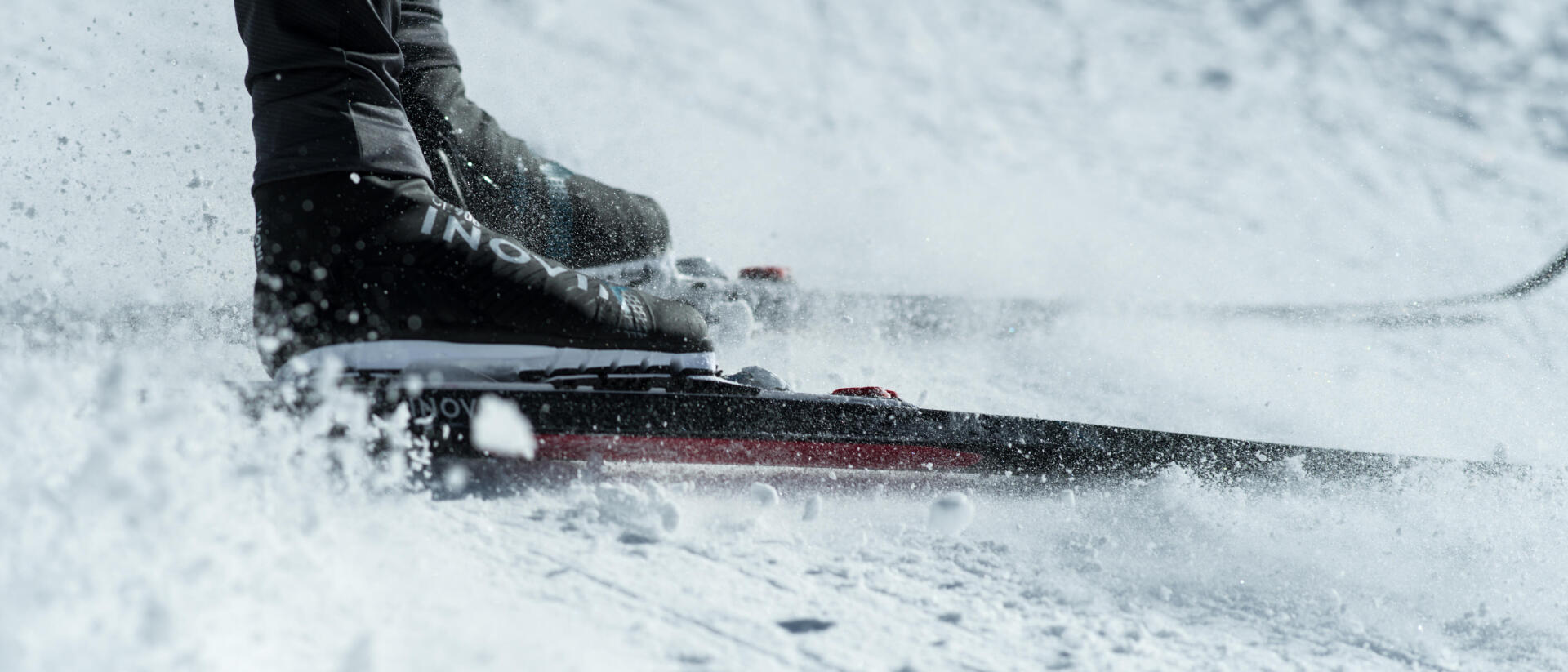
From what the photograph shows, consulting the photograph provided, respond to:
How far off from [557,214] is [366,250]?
57 centimetres

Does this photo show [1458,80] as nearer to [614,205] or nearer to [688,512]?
[614,205]

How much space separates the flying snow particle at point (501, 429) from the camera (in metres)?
0.91

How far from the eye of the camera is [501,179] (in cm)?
142

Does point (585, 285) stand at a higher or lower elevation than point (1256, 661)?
higher

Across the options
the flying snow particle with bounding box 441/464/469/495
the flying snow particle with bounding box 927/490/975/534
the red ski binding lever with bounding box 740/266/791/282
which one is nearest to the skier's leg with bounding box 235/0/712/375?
the flying snow particle with bounding box 441/464/469/495

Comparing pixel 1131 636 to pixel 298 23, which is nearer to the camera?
pixel 1131 636

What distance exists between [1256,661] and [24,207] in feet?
6.13

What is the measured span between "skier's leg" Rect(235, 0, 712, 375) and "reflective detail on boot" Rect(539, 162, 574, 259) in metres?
0.45

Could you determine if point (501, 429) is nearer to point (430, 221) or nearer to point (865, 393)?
point (430, 221)

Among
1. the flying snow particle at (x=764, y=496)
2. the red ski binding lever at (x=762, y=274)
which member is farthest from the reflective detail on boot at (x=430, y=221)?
the red ski binding lever at (x=762, y=274)

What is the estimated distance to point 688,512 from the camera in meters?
0.88

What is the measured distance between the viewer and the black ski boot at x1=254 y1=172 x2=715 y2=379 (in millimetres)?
943

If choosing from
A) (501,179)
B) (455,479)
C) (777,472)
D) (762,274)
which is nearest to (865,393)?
(777,472)

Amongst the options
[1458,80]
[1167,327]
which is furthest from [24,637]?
[1458,80]
